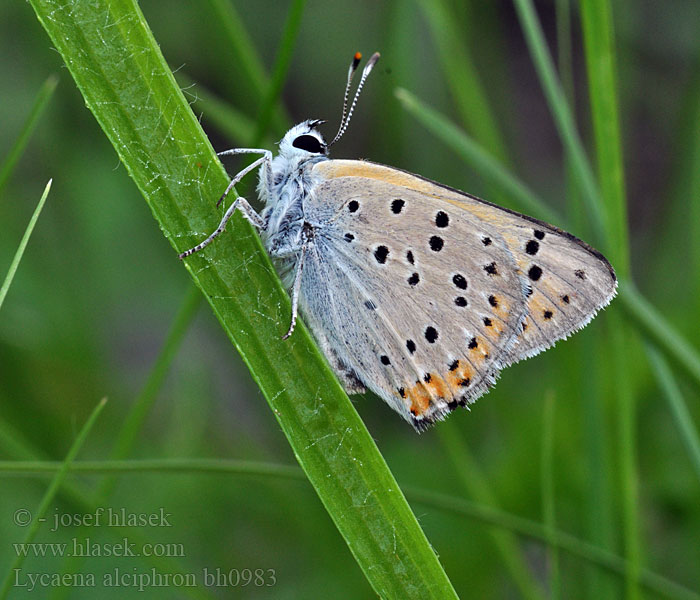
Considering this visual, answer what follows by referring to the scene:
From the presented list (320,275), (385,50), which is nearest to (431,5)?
(385,50)

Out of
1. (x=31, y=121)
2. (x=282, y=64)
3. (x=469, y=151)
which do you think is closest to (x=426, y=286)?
(x=469, y=151)

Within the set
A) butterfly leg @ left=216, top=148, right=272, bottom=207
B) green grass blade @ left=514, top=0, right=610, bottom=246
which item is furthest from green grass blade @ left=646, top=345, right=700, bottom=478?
butterfly leg @ left=216, top=148, right=272, bottom=207

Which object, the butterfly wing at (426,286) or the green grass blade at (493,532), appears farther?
the green grass blade at (493,532)

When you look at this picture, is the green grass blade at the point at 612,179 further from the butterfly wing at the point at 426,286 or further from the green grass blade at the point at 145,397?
the green grass blade at the point at 145,397

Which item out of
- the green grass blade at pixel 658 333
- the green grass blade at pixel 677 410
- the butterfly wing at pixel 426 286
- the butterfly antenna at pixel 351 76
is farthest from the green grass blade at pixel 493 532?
the butterfly antenna at pixel 351 76

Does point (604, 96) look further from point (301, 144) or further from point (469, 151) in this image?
point (301, 144)
